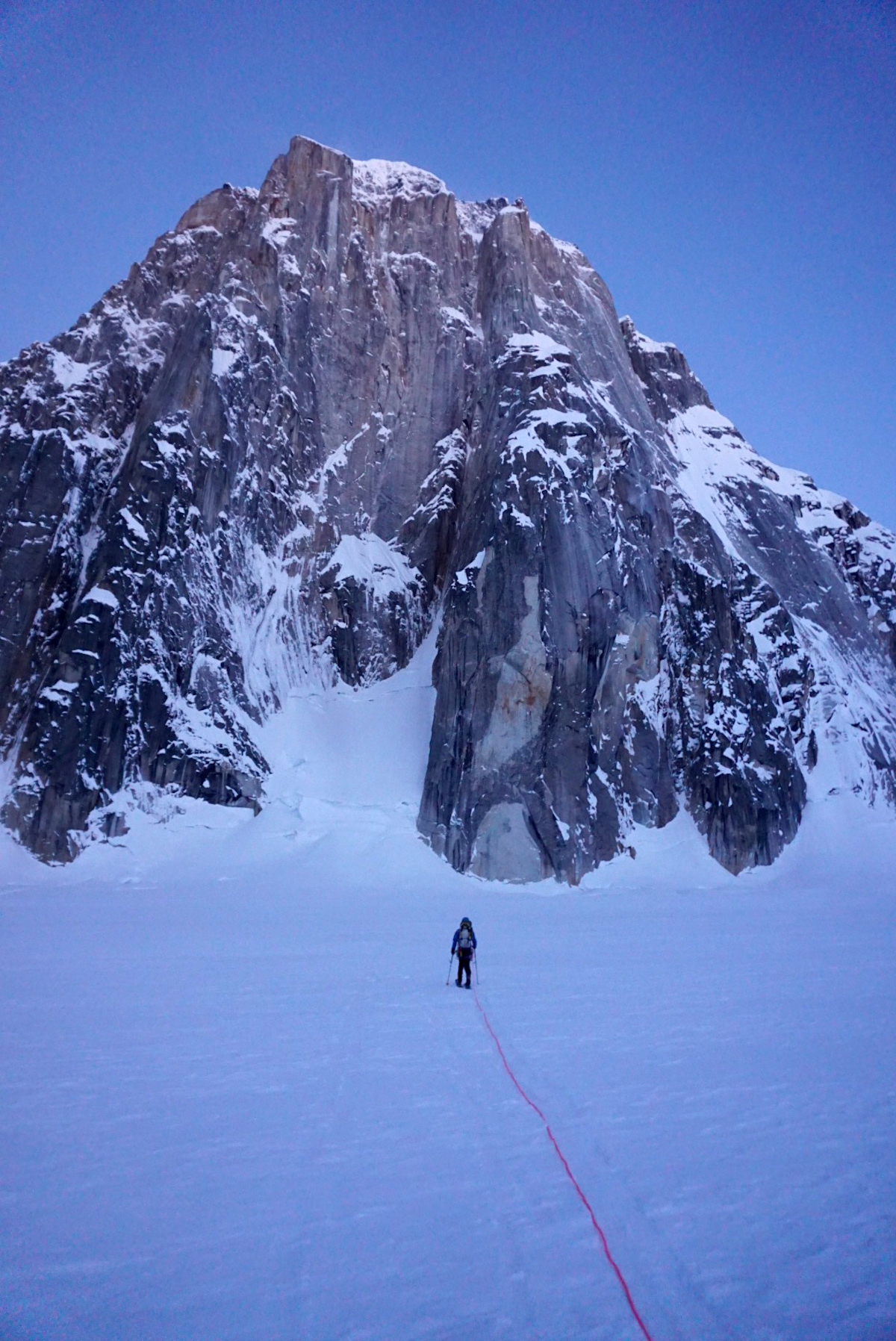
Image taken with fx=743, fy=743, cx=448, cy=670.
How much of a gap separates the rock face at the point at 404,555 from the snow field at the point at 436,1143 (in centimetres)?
1690

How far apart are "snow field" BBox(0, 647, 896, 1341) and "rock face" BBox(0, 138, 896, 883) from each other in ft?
55.5

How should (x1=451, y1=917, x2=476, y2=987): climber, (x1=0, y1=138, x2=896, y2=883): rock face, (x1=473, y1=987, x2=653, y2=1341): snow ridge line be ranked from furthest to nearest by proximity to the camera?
(x1=0, y1=138, x2=896, y2=883): rock face < (x1=451, y1=917, x2=476, y2=987): climber < (x1=473, y1=987, x2=653, y2=1341): snow ridge line

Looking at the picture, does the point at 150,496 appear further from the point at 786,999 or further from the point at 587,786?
the point at 786,999

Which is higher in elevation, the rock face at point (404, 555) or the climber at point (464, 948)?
the rock face at point (404, 555)

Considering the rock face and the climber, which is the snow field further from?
the rock face

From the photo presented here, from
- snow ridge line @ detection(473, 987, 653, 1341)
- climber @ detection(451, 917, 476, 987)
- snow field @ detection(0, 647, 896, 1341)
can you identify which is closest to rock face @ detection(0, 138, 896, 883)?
snow field @ detection(0, 647, 896, 1341)

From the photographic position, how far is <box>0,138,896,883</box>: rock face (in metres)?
32.8

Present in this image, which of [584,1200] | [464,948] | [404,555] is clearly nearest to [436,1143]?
[584,1200]

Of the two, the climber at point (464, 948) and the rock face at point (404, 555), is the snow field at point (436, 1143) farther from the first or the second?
the rock face at point (404, 555)

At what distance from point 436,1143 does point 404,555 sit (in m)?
38.8

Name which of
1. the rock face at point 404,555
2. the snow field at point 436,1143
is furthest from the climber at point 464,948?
the rock face at point 404,555

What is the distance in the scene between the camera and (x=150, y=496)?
114 ft

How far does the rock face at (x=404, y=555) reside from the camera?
32.8 metres

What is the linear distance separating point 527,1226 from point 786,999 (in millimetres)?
8584
